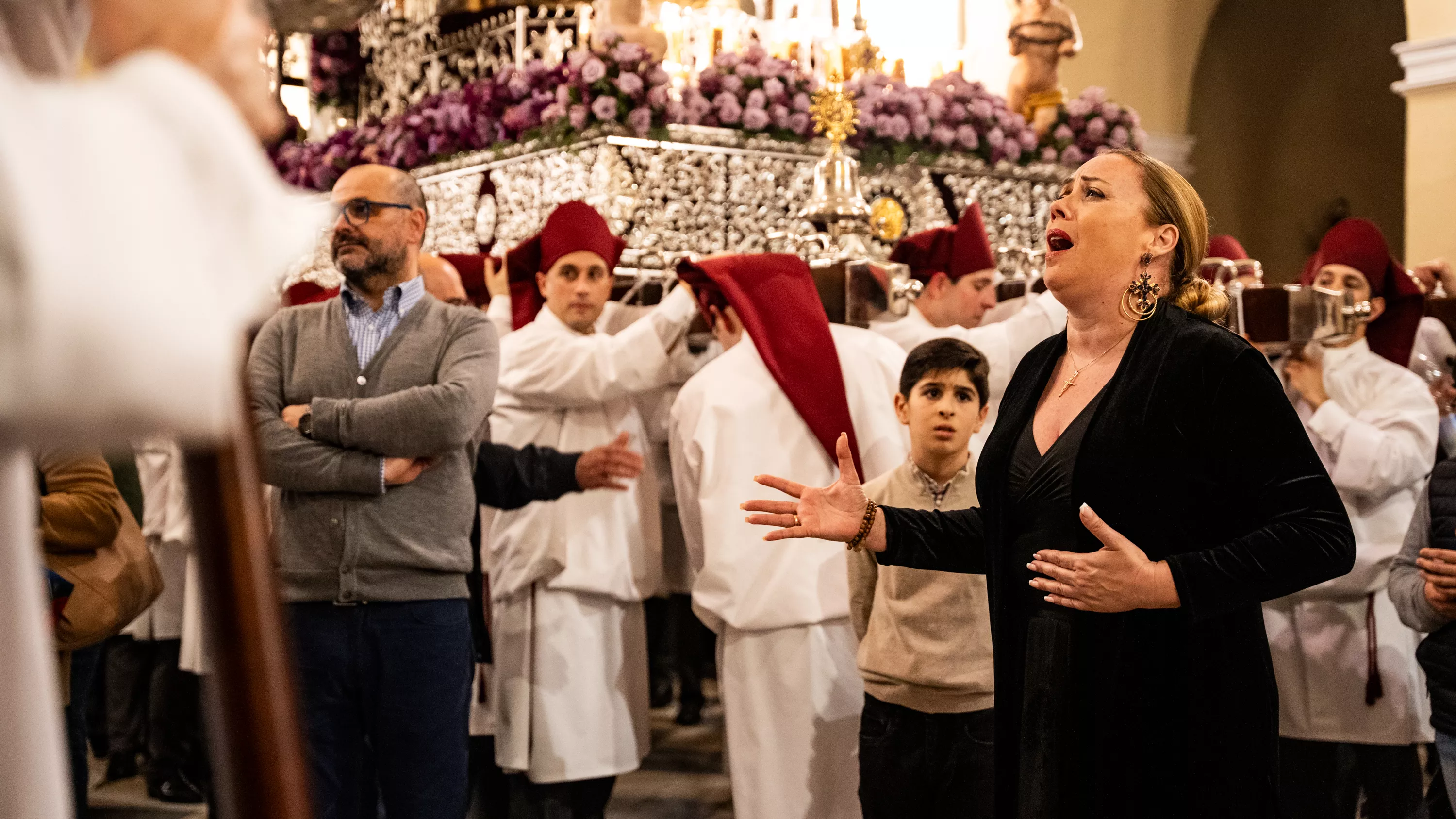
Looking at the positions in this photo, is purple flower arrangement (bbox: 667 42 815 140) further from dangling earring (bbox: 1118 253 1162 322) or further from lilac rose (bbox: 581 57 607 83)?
dangling earring (bbox: 1118 253 1162 322)

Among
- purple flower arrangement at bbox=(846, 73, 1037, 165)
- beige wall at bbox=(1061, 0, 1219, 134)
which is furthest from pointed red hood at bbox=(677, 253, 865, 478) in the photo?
beige wall at bbox=(1061, 0, 1219, 134)

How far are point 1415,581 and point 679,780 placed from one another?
10.8 feet

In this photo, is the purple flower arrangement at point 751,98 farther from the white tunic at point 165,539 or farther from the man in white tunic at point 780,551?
the white tunic at point 165,539

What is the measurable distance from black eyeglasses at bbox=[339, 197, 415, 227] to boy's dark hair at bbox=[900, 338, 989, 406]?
158 cm

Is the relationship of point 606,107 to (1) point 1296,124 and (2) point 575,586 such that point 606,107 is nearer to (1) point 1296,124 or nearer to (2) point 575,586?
(2) point 575,586

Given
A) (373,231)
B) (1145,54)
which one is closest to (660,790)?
(373,231)

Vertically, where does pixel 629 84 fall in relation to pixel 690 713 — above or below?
above

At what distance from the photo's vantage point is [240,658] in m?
0.83

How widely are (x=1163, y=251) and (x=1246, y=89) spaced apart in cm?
1097

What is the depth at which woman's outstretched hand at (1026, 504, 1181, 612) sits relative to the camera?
86.7 inches

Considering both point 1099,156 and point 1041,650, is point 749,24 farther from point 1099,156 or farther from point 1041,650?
point 1041,650

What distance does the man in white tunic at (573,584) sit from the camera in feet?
15.4

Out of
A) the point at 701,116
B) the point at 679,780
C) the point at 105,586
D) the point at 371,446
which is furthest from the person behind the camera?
the point at 701,116

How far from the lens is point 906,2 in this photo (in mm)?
10312
